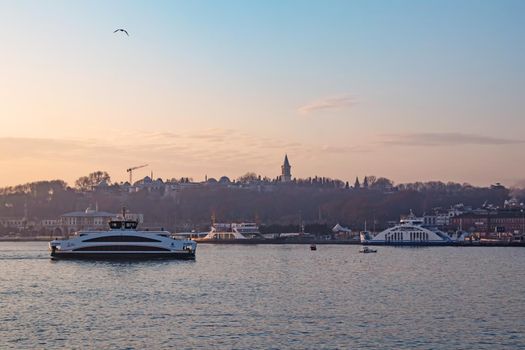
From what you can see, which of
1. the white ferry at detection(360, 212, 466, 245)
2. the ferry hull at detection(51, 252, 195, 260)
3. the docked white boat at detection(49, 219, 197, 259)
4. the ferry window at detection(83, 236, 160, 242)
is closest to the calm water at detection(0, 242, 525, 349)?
the ferry hull at detection(51, 252, 195, 260)

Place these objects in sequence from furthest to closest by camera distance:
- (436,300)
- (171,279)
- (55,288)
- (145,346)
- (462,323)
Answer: (171,279) < (55,288) < (436,300) < (462,323) < (145,346)

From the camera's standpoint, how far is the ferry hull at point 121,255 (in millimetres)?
77688

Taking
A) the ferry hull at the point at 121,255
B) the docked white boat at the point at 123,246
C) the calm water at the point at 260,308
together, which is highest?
the docked white boat at the point at 123,246

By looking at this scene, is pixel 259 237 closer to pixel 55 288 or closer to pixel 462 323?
pixel 55 288

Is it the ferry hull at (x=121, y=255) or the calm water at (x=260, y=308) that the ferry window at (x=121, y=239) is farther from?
the calm water at (x=260, y=308)

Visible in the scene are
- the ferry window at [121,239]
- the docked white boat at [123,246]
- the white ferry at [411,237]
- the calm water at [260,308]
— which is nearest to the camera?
the calm water at [260,308]

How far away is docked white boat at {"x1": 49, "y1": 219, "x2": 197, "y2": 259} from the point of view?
7788cm

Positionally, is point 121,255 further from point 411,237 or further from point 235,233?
point 235,233

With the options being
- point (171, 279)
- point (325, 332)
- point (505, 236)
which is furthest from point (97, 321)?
point (505, 236)

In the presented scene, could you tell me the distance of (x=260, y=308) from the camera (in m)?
40.4

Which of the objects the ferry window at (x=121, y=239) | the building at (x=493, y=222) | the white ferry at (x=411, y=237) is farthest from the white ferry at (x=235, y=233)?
the ferry window at (x=121, y=239)

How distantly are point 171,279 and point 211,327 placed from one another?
2195 centimetres

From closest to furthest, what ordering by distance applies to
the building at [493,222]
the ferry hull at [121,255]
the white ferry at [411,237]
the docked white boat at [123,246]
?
the ferry hull at [121,255] < the docked white boat at [123,246] < the white ferry at [411,237] < the building at [493,222]

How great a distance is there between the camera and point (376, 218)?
192 m
